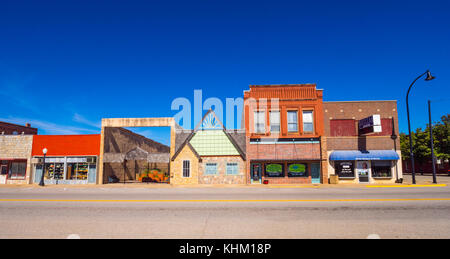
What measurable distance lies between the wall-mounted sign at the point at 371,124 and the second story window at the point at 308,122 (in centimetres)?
481

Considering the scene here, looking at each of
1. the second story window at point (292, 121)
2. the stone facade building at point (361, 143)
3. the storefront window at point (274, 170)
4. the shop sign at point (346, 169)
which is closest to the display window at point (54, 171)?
the storefront window at point (274, 170)

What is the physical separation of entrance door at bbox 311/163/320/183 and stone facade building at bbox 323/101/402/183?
1219 mm

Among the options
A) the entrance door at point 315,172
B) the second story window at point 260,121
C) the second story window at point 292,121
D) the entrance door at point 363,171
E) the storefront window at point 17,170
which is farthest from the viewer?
the storefront window at point 17,170

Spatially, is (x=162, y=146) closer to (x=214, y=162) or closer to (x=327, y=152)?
(x=214, y=162)

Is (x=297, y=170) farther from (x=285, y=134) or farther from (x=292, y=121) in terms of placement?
(x=292, y=121)

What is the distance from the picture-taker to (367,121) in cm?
2425

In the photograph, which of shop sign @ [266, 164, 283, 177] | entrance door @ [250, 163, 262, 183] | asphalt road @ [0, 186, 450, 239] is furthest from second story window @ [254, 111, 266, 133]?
asphalt road @ [0, 186, 450, 239]

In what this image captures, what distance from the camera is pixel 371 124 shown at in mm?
23516

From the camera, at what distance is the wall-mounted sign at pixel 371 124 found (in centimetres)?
2345

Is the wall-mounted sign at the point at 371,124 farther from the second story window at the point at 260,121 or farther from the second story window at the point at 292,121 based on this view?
the second story window at the point at 260,121

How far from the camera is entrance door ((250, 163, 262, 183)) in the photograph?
24.7 meters
